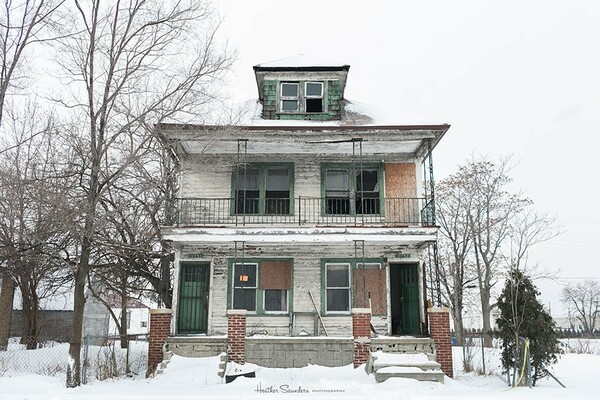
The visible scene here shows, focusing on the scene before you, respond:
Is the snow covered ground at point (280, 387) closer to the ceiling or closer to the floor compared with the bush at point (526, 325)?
closer to the floor

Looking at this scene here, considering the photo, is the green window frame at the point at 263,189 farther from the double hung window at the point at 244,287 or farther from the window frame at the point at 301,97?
the window frame at the point at 301,97

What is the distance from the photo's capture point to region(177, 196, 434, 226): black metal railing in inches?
631

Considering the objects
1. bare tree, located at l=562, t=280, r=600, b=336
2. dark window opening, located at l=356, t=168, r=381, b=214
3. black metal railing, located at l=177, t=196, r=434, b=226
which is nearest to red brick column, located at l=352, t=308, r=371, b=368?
black metal railing, located at l=177, t=196, r=434, b=226

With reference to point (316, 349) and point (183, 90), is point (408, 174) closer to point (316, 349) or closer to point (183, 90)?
point (316, 349)

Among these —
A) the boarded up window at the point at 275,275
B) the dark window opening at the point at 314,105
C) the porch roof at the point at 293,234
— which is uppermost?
the dark window opening at the point at 314,105

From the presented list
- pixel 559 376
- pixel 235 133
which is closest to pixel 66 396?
pixel 235 133

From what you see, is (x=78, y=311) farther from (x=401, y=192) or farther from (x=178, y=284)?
(x=401, y=192)

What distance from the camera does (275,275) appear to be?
1585cm

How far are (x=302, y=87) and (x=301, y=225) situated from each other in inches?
199

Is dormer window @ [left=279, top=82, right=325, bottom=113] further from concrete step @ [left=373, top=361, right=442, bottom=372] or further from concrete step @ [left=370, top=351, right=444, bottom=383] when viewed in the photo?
concrete step @ [left=373, top=361, right=442, bottom=372]

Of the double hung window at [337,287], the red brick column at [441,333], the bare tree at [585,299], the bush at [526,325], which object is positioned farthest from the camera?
the bare tree at [585,299]

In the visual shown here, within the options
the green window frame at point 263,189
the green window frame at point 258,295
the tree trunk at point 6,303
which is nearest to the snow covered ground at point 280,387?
the green window frame at point 258,295

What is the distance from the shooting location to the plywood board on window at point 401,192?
16.1 m

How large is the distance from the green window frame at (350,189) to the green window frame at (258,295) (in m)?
2.31
